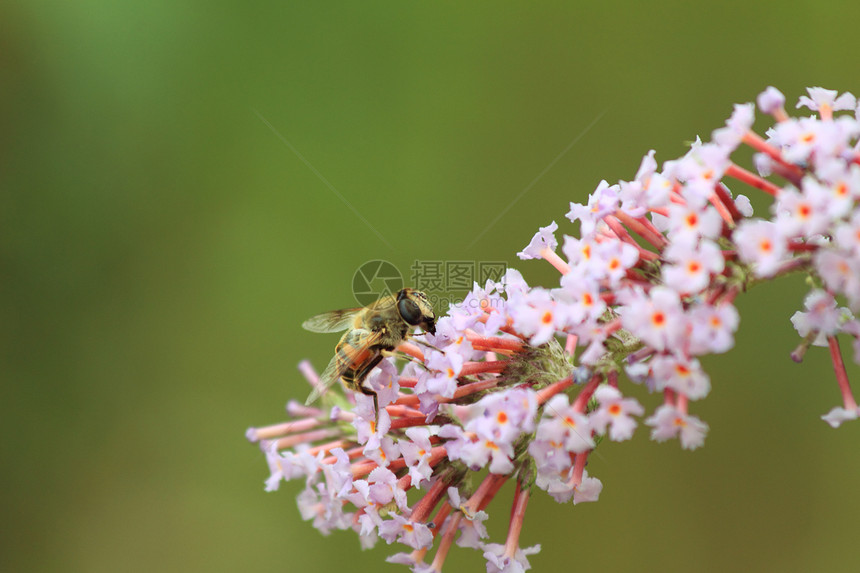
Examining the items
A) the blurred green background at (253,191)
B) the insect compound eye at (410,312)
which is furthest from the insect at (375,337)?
the blurred green background at (253,191)

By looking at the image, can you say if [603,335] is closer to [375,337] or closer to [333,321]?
[375,337]

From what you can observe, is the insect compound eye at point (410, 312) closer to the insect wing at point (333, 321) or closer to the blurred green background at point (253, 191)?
the insect wing at point (333, 321)

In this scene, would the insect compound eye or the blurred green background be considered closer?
the insect compound eye

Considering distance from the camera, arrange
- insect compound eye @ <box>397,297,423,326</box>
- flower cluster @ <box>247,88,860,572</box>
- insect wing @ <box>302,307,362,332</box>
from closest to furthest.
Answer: flower cluster @ <box>247,88,860,572</box> < insect compound eye @ <box>397,297,423,326</box> < insect wing @ <box>302,307,362,332</box>

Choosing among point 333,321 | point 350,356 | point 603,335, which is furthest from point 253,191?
point 603,335

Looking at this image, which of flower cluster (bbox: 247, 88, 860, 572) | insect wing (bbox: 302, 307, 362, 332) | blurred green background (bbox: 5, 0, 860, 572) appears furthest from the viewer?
blurred green background (bbox: 5, 0, 860, 572)

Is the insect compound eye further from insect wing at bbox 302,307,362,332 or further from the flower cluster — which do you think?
insect wing at bbox 302,307,362,332

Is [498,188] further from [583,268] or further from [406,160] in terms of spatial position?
[583,268]

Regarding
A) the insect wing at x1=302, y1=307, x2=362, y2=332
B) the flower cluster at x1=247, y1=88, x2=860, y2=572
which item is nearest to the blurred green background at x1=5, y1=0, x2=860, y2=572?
the insect wing at x1=302, y1=307, x2=362, y2=332
